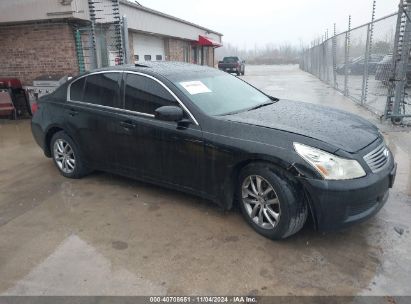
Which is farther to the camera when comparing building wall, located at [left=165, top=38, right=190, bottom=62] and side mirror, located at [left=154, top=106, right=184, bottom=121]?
building wall, located at [left=165, top=38, right=190, bottom=62]

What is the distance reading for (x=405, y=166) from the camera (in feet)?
18.1

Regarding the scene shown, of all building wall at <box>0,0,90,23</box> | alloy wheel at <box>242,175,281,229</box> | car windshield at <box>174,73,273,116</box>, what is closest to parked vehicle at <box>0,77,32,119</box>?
building wall at <box>0,0,90,23</box>

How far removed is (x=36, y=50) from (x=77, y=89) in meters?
6.25

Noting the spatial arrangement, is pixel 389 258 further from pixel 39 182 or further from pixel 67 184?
pixel 39 182

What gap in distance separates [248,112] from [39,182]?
3.14m

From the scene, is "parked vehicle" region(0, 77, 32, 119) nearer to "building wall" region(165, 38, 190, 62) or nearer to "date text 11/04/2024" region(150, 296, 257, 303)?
"date text 11/04/2024" region(150, 296, 257, 303)

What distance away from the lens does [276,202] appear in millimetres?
3363

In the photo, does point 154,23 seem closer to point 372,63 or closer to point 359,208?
point 372,63

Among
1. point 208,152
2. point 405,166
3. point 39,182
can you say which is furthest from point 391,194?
point 39,182

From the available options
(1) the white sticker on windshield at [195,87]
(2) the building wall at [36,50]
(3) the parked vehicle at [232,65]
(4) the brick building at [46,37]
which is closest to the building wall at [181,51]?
(3) the parked vehicle at [232,65]

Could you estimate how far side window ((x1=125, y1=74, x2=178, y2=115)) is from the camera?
412 cm

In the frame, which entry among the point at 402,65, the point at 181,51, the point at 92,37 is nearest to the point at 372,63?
the point at 402,65

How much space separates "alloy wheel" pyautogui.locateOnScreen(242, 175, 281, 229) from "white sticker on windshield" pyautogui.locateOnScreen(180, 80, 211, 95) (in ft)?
3.88

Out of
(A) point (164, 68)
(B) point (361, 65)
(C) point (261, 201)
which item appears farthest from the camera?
(B) point (361, 65)
